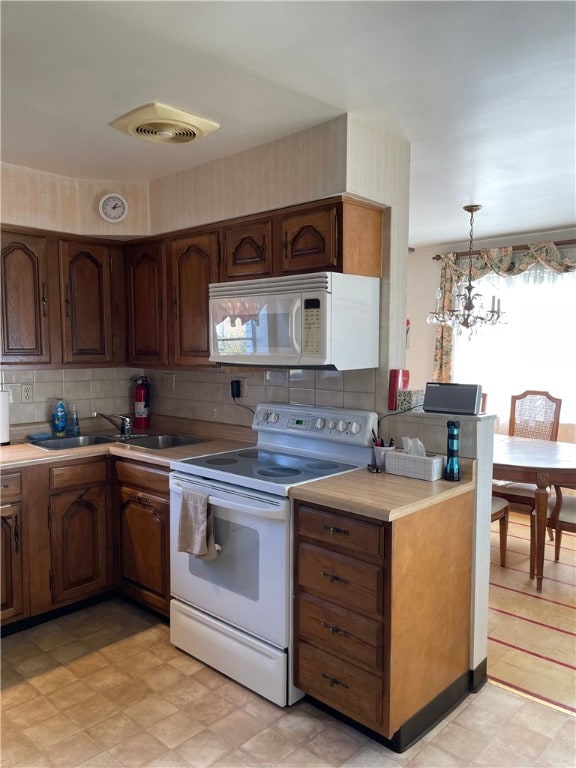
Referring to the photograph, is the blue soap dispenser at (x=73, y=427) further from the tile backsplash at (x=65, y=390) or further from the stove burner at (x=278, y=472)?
the stove burner at (x=278, y=472)

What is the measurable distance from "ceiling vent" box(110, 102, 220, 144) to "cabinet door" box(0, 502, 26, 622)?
6.13 feet

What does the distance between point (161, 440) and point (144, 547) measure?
778 mm

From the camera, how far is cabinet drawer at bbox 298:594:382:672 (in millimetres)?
1975

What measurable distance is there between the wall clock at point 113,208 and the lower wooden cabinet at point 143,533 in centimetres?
143

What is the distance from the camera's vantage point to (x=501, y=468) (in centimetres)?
336

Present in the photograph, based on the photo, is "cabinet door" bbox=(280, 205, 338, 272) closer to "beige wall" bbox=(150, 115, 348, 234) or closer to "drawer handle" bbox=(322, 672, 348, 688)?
"beige wall" bbox=(150, 115, 348, 234)

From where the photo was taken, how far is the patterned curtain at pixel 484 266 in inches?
190

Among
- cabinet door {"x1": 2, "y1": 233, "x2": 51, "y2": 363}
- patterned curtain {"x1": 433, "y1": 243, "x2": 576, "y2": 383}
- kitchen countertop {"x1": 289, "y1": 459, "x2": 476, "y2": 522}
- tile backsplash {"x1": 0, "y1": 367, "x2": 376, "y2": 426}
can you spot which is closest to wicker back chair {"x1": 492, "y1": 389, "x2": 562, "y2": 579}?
patterned curtain {"x1": 433, "y1": 243, "x2": 576, "y2": 383}

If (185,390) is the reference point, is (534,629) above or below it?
below

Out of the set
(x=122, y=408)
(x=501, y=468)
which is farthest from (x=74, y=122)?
(x=501, y=468)

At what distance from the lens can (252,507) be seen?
227cm

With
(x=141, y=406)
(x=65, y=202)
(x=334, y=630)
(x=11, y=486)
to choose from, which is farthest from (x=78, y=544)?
(x=65, y=202)

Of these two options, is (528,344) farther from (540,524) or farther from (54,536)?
(54,536)

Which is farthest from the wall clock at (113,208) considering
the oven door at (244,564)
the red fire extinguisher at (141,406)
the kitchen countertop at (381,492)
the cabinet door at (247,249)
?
the kitchen countertop at (381,492)
